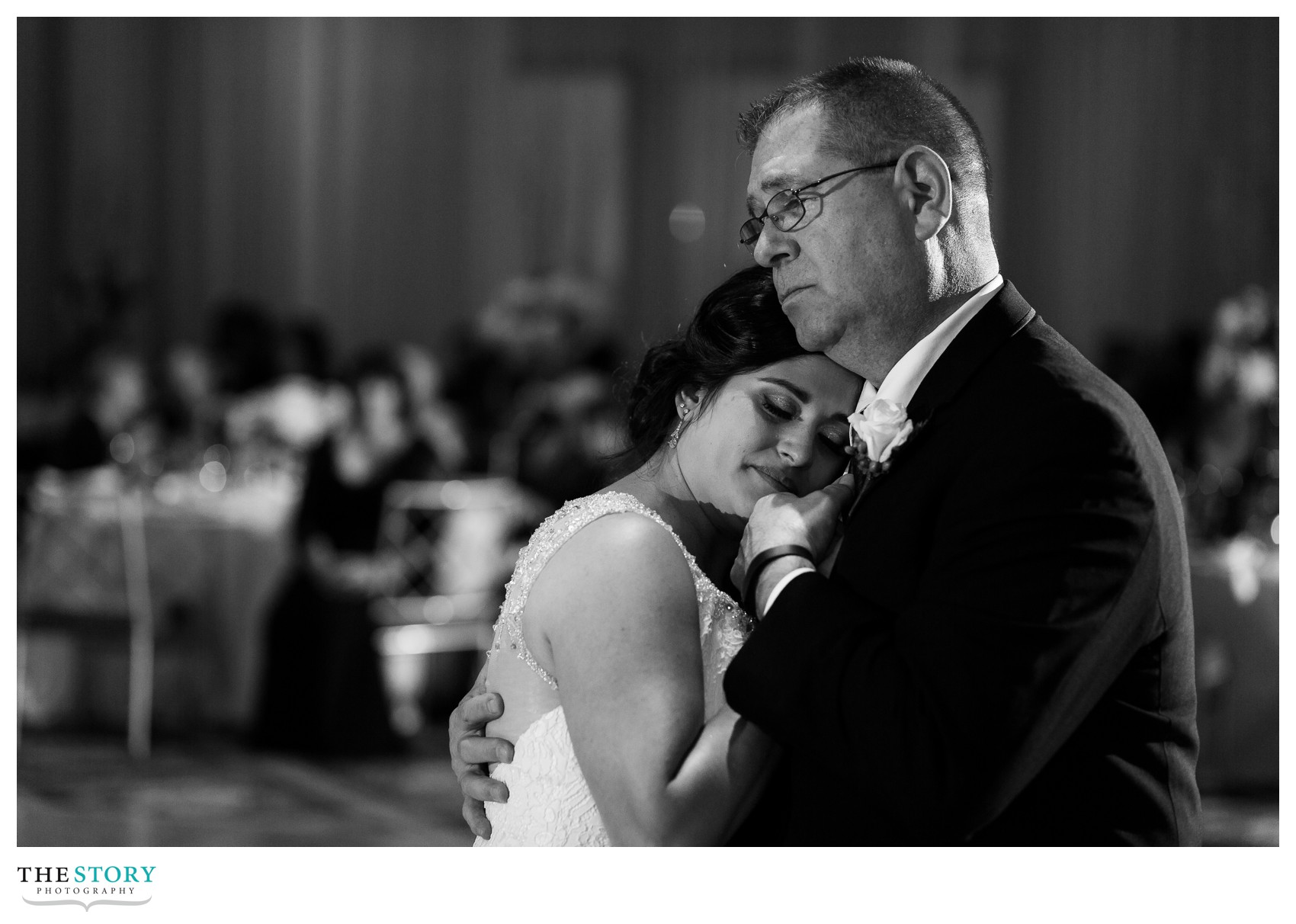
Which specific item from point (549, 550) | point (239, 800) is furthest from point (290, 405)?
point (549, 550)

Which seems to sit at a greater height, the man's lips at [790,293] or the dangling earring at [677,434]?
the man's lips at [790,293]

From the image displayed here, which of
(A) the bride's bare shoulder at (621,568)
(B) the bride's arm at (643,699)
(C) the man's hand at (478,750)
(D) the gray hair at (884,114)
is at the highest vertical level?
(D) the gray hair at (884,114)

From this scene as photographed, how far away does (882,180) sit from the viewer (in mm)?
1747

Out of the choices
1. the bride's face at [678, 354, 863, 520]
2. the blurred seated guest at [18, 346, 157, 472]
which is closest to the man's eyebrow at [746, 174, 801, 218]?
the bride's face at [678, 354, 863, 520]

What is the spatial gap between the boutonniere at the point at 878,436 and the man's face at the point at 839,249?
116 mm

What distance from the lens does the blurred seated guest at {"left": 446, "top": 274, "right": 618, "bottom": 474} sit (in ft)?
28.4

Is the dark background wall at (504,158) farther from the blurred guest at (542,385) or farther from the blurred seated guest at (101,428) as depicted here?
the blurred seated guest at (101,428)

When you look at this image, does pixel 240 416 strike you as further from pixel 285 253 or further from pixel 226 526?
pixel 285 253

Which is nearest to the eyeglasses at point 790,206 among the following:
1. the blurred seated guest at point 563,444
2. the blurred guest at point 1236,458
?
the blurred seated guest at point 563,444

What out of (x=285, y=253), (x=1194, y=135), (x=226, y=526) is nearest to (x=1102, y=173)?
(x=1194, y=135)

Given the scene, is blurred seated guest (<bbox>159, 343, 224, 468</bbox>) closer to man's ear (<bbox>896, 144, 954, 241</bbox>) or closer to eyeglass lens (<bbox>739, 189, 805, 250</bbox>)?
eyeglass lens (<bbox>739, 189, 805, 250</bbox>)

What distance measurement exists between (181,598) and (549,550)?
4.52 m

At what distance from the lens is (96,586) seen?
19.5 feet

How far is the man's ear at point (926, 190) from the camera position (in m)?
1.74
